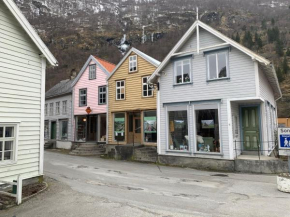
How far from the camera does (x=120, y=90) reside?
19719 millimetres

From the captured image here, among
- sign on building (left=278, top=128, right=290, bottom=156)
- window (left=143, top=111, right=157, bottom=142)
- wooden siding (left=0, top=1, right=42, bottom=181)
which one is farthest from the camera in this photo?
window (left=143, top=111, right=157, bottom=142)

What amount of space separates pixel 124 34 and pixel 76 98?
97080mm

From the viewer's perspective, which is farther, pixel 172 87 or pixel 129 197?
pixel 172 87

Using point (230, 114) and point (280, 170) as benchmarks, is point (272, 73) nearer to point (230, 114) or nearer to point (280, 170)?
point (230, 114)

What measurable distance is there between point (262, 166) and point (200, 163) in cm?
313

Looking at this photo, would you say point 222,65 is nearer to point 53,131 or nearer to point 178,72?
point 178,72

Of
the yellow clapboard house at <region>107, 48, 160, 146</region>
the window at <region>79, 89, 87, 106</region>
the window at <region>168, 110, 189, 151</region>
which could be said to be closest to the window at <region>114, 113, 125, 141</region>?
the yellow clapboard house at <region>107, 48, 160, 146</region>

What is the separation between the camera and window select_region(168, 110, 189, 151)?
548 inches

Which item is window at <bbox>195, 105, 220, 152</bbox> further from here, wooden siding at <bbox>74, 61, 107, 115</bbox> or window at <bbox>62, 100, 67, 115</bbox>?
window at <bbox>62, 100, 67, 115</bbox>

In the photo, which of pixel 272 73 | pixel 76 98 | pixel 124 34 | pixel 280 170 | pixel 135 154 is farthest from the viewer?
pixel 124 34

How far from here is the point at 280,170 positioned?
11.1m

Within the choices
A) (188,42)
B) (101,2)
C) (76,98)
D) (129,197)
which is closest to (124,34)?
(101,2)

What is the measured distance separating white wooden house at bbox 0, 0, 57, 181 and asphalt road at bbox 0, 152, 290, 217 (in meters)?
1.47

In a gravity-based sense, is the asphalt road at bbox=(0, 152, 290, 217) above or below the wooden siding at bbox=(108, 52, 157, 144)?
below
